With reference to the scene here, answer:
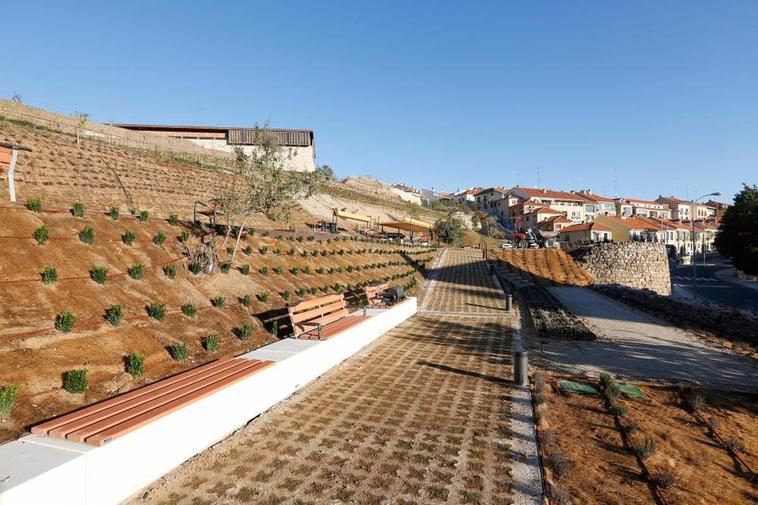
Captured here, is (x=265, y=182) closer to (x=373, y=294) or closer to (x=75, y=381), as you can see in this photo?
(x=373, y=294)

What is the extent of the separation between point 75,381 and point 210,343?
2336 millimetres

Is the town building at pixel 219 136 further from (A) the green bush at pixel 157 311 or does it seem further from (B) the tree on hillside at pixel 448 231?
(A) the green bush at pixel 157 311

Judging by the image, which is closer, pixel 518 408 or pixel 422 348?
pixel 518 408

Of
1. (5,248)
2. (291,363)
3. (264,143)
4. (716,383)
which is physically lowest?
(716,383)

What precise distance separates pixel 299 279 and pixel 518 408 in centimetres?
831

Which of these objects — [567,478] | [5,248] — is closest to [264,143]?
[5,248]

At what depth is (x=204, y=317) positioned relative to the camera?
8.16 m

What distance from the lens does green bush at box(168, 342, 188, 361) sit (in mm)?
6551

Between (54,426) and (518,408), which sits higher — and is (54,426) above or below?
above

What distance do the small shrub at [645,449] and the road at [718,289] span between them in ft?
83.8

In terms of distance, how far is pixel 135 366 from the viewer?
227 inches

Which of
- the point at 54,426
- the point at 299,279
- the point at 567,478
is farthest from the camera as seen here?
the point at 299,279

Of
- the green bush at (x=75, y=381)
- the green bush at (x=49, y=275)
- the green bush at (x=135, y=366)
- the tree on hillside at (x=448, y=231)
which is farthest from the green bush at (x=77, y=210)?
the tree on hillside at (x=448, y=231)

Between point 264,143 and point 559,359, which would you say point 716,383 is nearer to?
point 559,359
